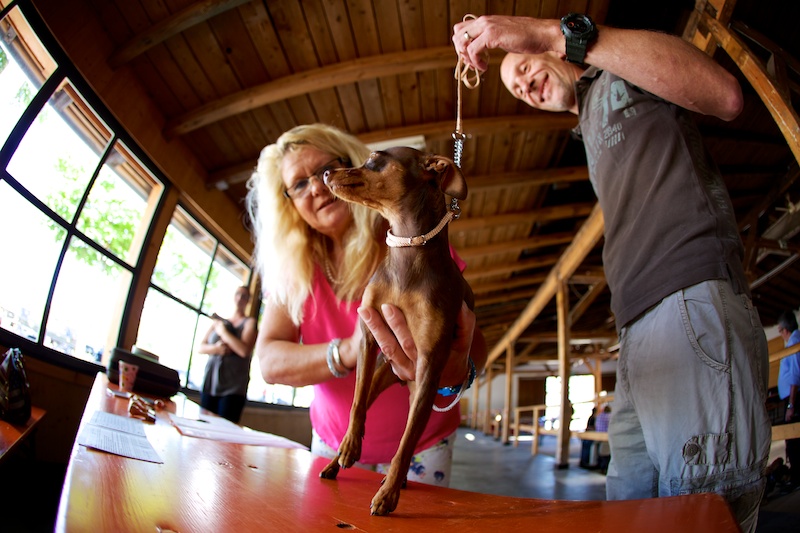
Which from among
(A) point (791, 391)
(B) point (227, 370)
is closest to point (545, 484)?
(A) point (791, 391)

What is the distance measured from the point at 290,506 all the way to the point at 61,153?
3.69 m

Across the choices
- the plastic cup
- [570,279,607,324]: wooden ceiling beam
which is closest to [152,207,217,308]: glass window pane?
the plastic cup

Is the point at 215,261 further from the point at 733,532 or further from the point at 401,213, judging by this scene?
the point at 733,532

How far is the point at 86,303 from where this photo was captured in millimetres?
3809

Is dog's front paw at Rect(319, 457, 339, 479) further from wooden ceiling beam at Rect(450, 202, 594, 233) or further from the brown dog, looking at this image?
wooden ceiling beam at Rect(450, 202, 594, 233)

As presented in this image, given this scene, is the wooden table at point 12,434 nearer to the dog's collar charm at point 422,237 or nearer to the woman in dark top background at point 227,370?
the dog's collar charm at point 422,237

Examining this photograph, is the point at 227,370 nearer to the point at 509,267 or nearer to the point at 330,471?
the point at 330,471

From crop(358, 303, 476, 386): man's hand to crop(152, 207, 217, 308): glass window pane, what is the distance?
4.49 metres

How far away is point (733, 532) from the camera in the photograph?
0.48m

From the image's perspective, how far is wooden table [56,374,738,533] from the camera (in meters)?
0.49

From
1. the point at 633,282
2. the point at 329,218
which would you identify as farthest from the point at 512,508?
the point at 329,218

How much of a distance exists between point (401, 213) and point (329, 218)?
60cm

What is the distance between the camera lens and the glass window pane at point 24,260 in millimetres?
2861

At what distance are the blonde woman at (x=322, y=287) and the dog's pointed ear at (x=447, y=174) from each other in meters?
0.51
